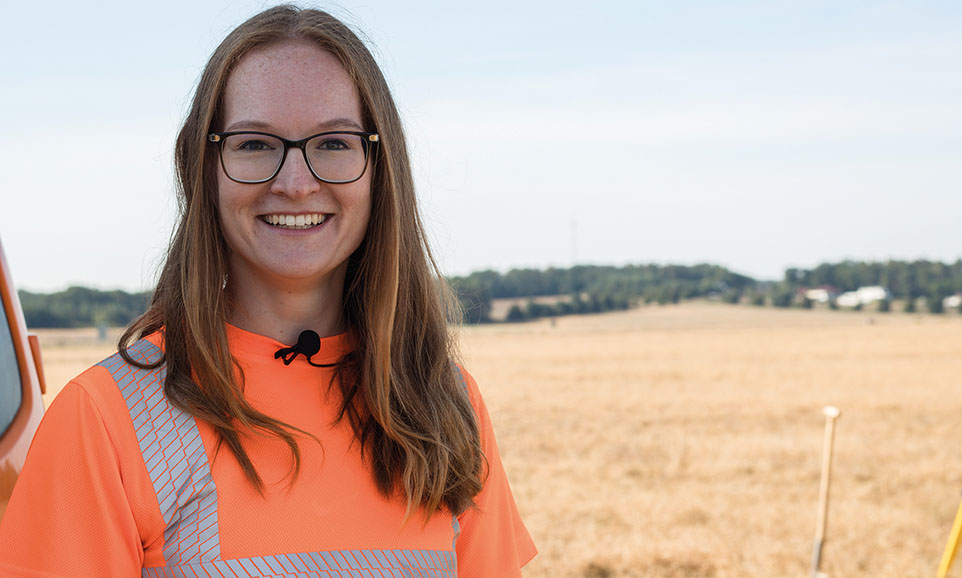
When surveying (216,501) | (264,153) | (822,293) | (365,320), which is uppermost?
(264,153)

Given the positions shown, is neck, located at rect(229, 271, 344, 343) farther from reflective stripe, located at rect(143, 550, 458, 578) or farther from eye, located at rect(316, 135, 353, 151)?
reflective stripe, located at rect(143, 550, 458, 578)

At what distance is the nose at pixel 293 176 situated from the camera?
1.64 metres

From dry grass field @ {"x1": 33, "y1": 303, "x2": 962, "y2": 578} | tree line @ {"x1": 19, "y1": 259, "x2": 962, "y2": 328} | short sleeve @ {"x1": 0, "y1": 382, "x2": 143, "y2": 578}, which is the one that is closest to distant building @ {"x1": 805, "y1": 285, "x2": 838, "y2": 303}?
tree line @ {"x1": 19, "y1": 259, "x2": 962, "y2": 328}

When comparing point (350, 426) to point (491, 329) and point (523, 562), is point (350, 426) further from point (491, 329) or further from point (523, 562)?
point (491, 329)

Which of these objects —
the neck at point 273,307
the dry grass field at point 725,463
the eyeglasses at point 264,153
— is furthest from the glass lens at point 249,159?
the dry grass field at point 725,463

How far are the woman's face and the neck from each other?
0.06 feet

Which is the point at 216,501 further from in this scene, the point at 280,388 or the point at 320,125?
the point at 320,125

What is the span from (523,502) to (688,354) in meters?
28.3

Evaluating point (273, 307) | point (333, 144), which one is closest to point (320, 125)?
point (333, 144)

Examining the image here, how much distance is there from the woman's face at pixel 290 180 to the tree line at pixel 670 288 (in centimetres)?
5491

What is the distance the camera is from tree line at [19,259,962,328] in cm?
5909

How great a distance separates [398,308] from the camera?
192 centimetres

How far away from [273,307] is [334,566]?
0.47 metres

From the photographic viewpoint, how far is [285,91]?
164 centimetres
